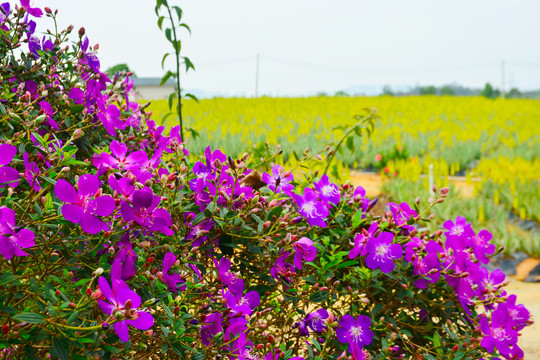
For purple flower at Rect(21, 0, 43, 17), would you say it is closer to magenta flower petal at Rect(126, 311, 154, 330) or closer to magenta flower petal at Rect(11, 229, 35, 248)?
magenta flower petal at Rect(11, 229, 35, 248)

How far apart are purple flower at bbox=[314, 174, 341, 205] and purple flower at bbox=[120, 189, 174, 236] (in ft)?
1.85

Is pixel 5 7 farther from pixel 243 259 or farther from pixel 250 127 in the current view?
pixel 250 127

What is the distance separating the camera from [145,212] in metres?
1.00

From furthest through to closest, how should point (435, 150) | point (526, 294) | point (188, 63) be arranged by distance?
point (435, 150)
point (526, 294)
point (188, 63)

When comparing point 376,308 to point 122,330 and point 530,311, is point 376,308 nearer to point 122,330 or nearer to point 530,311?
point 122,330

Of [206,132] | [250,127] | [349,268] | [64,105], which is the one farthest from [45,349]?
[250,127]

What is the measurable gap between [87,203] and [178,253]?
322mm

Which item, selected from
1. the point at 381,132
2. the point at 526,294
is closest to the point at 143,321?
the point at 526,294

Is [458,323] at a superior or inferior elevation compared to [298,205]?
inferior

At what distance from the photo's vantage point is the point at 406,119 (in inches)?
472

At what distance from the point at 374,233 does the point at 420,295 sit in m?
0.28

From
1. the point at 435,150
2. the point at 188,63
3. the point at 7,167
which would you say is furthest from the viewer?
the point at 435,150

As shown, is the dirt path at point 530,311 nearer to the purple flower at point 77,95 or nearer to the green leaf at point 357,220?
the green leaf at point 357,220

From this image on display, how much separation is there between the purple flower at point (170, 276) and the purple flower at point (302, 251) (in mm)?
302
